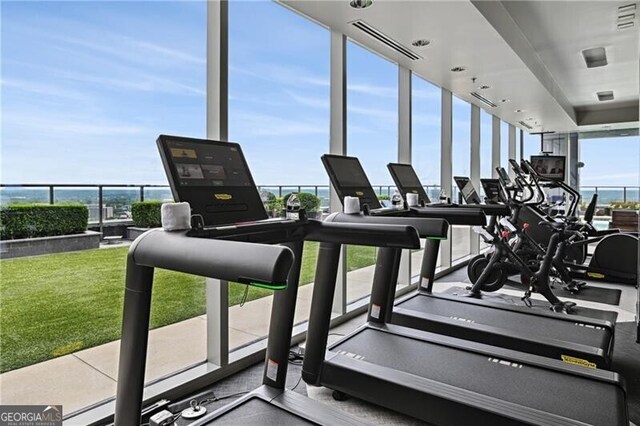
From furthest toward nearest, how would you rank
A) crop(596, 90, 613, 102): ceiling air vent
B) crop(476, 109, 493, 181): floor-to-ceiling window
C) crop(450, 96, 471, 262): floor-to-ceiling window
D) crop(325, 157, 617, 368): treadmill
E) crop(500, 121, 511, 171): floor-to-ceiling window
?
1. crop(500, 121, 511, 171): floor-to-ceiling window
2. crop(596, 90, 613, 102): ceiling air vent
3. crop(476, 109, 493, 181): floor-to-ceiling window
4. crop(450, 96, 471, 262): floor-to-ceiling window
5. crop(325, 157, 617, 368): treadmill

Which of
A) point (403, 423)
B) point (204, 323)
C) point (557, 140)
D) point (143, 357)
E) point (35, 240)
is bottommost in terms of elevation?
point (403, 423)

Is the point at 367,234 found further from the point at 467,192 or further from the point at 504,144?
the point at 504,144

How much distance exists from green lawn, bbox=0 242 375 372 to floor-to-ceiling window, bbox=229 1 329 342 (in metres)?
0.78

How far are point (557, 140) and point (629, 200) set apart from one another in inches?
90.3

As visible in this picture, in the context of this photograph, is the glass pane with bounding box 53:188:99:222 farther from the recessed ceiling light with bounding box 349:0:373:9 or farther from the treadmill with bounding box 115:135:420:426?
the recessed ceiling light with bounding box 349:0:373:9

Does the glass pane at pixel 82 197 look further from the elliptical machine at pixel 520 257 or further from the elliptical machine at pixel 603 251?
the elliptical machine at pixel 603 251

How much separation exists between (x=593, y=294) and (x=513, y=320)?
7.15ft

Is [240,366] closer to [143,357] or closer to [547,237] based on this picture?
[143,357]

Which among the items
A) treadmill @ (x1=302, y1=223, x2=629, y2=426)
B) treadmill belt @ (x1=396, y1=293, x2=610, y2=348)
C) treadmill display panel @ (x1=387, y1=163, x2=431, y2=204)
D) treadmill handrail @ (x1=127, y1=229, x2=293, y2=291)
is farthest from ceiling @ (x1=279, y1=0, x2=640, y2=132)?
treadmill handrail @ (x1=127, y1=229, x2=293, y2=291)

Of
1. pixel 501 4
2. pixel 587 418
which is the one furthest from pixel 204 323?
pixel 501 4

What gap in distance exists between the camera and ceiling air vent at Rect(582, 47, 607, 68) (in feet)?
18.3

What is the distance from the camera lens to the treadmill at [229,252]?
1.08m

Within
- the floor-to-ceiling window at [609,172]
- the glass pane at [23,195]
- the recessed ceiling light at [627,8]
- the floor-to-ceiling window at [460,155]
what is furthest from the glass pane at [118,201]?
the floor-to-ceiling window at [609,172]

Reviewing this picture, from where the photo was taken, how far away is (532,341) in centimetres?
290
